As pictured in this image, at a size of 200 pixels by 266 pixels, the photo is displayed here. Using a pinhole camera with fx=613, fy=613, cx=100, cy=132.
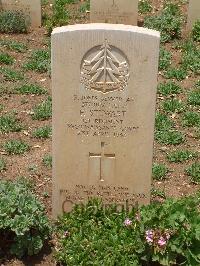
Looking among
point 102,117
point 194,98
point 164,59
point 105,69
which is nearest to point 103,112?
point 102,117

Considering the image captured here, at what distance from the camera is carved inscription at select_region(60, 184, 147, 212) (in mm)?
5310

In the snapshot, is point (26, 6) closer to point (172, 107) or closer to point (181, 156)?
point (172, 107)

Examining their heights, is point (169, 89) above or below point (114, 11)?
below

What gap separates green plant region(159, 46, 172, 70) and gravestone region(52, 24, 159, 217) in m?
3.83

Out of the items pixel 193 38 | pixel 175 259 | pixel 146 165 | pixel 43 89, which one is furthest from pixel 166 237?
pixel 193 38

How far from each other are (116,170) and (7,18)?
5.48 metres

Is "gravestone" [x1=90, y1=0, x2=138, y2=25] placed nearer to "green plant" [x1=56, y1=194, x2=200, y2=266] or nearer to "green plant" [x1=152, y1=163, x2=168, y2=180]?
"green plant" [x1=152, y1=163, x2=168, y2=180]

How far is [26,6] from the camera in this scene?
10.1m

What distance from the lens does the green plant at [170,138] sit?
272 inches

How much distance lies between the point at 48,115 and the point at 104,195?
2.25m

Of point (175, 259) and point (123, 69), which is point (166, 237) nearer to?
point (175, 259)

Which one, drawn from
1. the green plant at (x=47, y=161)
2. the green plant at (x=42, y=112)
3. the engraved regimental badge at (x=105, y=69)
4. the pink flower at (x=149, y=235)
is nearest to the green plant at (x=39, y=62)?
the green plant at (x=42, y=112)

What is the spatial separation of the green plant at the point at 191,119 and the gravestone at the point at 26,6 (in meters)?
3.90

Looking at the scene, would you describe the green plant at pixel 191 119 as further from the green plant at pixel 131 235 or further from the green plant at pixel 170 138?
the green plant at pixel 131 235
